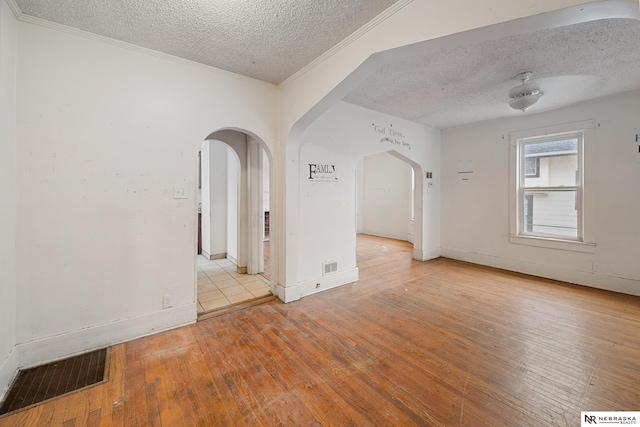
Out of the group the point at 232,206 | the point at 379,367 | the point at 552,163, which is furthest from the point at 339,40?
the point at 552,163

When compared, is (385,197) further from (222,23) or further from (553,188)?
(222,23)

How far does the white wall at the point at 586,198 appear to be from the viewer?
3.45 metres

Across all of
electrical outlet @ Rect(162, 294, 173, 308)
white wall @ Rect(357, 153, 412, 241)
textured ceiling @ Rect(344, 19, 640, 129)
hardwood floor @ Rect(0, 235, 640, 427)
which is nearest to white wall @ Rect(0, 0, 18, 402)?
hardwood floor @ Rect(0, 235, 640, 427)

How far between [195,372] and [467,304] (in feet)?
10.1

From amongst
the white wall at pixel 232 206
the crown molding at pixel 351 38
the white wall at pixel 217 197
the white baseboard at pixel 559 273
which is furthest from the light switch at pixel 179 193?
the white baseboard at pixel 559 273

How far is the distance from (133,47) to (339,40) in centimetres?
193

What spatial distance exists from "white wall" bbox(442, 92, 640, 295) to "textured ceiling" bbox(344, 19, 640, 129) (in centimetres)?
40

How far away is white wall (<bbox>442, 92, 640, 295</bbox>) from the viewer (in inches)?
136

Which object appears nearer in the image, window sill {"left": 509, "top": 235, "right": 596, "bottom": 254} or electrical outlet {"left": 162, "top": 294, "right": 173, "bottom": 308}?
electrical outlet {"left": 162, "top": 294, "right": 173, "bottom": 308}

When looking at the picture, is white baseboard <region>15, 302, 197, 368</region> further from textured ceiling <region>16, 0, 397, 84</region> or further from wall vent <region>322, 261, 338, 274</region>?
textured ceiling <region>16, 0, 397, 84</region>

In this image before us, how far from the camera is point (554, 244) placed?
4.08 m

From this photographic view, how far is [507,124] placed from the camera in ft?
14.9

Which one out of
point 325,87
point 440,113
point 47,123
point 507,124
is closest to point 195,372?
point 47,123

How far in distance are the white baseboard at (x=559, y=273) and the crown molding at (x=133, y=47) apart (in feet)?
16.1
